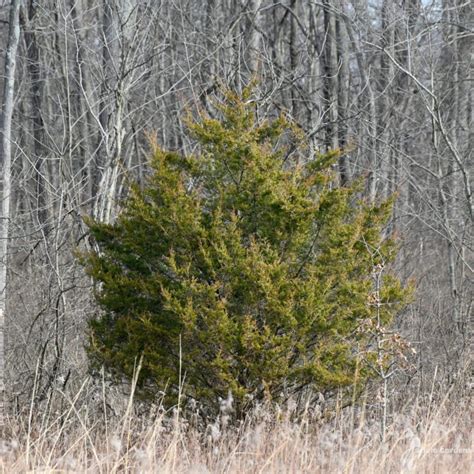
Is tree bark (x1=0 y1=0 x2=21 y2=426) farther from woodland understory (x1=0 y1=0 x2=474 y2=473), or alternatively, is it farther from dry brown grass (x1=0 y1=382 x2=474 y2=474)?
dry brown grass (x1=0 y1=382 x2=474 y2=474)

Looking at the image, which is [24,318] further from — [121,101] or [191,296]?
[191,296]

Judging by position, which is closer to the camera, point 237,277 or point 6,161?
point 237,277

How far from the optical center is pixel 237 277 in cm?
669

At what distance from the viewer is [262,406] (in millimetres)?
6578

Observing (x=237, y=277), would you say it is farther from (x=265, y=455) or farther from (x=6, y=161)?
(x=6, y=161)

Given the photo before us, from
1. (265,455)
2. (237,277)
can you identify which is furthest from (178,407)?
(237,277)

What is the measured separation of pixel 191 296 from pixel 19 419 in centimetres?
208

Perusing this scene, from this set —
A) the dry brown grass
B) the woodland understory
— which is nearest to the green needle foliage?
the woodland understory

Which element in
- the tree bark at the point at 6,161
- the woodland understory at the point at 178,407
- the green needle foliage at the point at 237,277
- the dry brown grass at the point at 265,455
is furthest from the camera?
the tree bark at the point at 6,161

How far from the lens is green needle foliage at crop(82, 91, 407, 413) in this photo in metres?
6.63

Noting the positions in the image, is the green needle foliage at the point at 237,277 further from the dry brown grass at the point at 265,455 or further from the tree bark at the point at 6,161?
the tree bark at the point at 6,161

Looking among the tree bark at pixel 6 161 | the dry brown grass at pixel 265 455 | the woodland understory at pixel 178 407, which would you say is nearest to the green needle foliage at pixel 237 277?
the woodland understory at pixel 178 407

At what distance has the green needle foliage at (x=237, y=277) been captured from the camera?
663 cm

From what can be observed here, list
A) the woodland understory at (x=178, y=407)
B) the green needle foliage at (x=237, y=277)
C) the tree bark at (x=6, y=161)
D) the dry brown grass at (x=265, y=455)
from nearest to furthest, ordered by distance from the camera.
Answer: the dry brown grass at (x=265, y=455), the woodland understory at (x=178, y=407), the green needle foliage at (x=237, y=277), the tree bark at (x=6, y=161)
